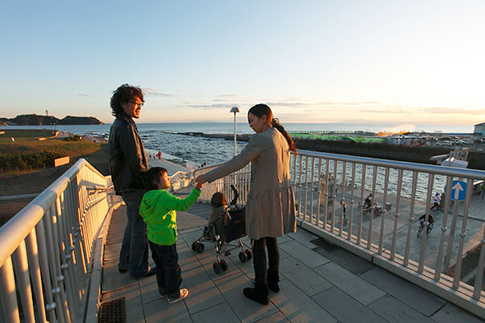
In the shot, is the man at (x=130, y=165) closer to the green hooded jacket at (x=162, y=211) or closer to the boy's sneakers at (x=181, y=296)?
the green hooded jacket at (x=162, y=211)

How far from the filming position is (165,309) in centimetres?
243

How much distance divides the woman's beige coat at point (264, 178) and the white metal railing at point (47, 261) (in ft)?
3.91

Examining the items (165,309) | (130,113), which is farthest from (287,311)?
(130,113)

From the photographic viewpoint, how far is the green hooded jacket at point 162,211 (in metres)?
2.28

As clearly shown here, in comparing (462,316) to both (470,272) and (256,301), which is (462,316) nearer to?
(256,301)

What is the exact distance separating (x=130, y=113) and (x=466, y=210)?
3522 mm

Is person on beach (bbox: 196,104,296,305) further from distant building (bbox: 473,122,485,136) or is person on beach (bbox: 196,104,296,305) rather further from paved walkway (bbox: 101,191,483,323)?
distant building (bbox: 473,122,485,136)

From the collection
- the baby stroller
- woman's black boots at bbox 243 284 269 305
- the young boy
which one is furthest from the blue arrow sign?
the young boy

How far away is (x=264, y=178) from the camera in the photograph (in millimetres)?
2344

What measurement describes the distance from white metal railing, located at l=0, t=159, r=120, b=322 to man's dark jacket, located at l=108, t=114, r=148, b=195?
0.44 meters

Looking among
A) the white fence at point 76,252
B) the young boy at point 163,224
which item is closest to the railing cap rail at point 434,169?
the white fence at point 76,252

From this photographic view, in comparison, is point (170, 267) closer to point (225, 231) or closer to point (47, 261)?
point (225, 231)

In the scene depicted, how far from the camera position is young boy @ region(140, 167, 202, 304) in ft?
7.59

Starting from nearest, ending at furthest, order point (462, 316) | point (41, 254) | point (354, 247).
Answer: point (41, 254) → point (462, 316) → point (354, 247)
